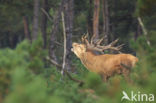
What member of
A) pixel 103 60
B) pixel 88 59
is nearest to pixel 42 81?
pixel 103 60

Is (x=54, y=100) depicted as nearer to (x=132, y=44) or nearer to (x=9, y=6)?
(x=132, y=44)

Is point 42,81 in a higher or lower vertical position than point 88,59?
higher

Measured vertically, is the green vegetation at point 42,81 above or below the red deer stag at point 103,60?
above

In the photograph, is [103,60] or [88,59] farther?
[88,59]

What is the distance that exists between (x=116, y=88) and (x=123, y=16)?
27317mm

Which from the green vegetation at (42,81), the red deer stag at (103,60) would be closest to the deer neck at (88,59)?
the red deer stag at (103,60)

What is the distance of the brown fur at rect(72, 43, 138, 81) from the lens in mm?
10286

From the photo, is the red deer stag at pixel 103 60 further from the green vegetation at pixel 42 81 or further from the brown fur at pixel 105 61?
the green vegetation at pixel 42 81

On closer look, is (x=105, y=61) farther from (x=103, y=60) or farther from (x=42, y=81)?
(x=42, y=81)

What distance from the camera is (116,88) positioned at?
3332 mm

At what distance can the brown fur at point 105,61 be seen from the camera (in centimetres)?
1029

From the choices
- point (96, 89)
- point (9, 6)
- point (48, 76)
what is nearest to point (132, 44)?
point (96, 89)

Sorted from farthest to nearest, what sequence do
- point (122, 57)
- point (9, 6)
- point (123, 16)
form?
point (123, 16) → point (9, 6) → point (122, 57)

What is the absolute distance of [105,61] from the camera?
36.6 feet
